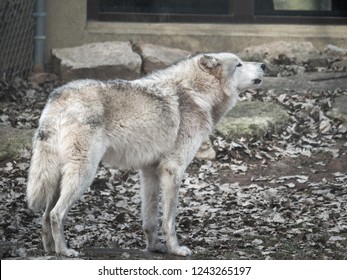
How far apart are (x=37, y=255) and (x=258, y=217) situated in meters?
2.50

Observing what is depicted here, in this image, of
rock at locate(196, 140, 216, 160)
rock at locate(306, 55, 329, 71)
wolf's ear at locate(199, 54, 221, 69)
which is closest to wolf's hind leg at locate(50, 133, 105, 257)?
wolf's ear at locate(199, 54, 221, 69)

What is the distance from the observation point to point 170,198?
277 inches

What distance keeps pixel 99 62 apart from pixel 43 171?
18.7 feet

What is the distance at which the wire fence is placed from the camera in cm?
1201

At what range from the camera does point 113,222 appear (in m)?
8.27

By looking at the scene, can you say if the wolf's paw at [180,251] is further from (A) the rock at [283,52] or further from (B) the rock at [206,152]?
(A) the rock at [283,52]

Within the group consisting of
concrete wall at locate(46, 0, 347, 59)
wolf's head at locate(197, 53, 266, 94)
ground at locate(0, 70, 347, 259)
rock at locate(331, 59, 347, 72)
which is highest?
wolf's head at locate(197, 53, 266, 94)

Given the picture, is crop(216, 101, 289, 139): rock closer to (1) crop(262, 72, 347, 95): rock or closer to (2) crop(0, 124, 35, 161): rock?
(1) crop(262, 72, 347, 95): rock

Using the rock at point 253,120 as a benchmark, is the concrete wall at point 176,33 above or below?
above

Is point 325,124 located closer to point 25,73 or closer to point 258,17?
point 258,17

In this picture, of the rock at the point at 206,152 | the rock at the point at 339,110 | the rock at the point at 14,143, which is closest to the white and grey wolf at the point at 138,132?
the rock at the point at 206,152

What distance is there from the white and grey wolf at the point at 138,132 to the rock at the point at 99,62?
459 cm

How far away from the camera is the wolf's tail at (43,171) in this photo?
662 cm

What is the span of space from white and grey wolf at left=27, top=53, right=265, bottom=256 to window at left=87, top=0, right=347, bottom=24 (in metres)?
5.98
